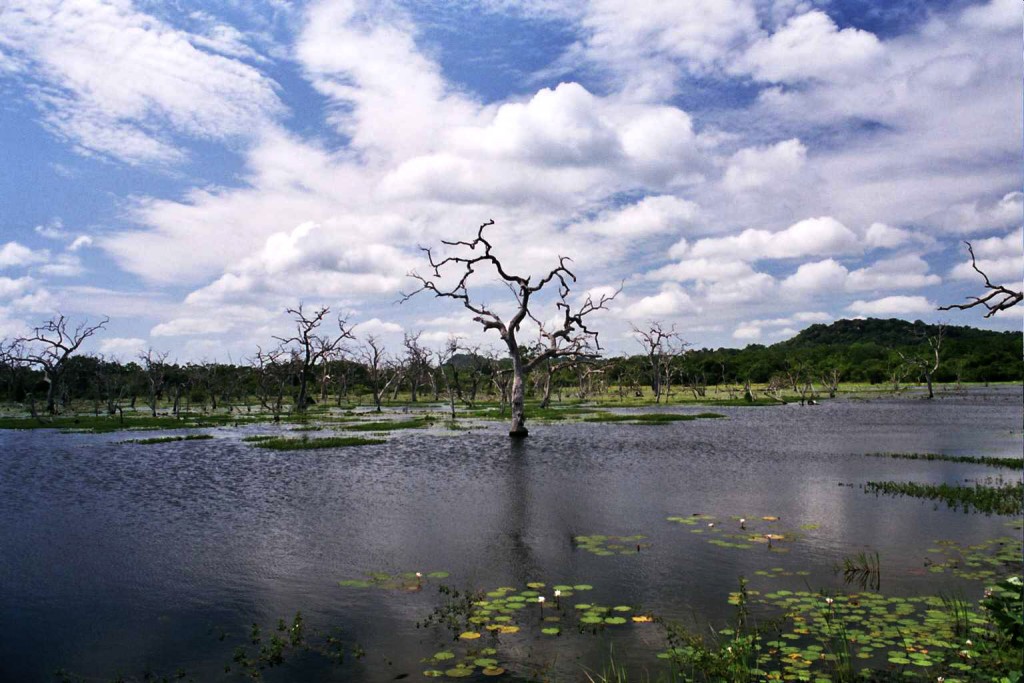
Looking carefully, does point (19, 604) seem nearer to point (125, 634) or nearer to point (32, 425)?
point (125, 634)

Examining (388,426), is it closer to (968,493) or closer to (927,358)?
(968,493)

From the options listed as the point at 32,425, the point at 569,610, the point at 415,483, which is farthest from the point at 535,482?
the point at 32,425

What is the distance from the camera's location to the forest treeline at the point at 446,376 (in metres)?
86.2

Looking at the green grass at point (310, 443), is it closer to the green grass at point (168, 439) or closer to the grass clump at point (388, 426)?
the green grass at point (168, 439)

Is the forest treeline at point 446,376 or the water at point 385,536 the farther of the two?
the forest treeline at point 446,376

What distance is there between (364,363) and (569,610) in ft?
307

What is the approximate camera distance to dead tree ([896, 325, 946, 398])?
9894 centimetres

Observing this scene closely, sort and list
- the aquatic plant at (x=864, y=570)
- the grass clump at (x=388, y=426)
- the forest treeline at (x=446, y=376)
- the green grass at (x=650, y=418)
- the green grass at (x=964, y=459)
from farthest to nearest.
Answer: the forest treeline at (x=446, y=376)
the green grass at (x=650, y=418)
the grass clump at (x=388, y=426)
the green grass at (x=964, y=459)
the aquatic plant at (x=864, y=570)

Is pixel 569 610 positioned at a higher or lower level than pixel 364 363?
lower

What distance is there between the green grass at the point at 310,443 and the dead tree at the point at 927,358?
80.4 metres

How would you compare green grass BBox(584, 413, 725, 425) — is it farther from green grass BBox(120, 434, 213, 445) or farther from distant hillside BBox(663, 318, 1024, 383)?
distant hillside BBox(663, 318, 1024, 383)

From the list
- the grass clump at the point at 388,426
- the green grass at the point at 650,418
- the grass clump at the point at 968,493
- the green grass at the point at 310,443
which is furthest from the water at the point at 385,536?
the green grass at the point at 650,418

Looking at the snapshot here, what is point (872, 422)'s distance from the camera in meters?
52.5

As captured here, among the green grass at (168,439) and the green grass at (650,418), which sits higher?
the green grass at (168,439)
